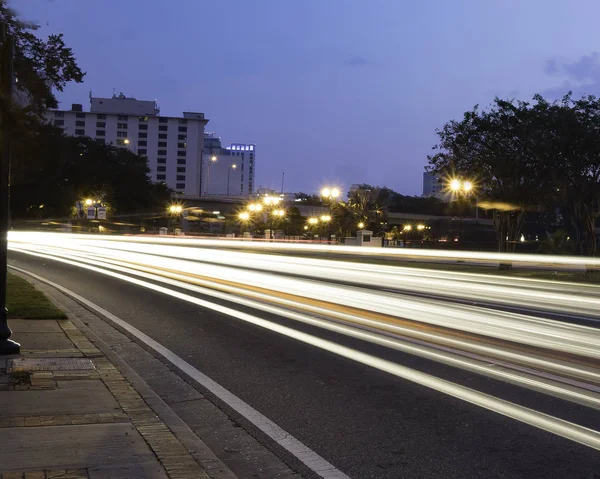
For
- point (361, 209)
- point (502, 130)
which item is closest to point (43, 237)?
point (502, 130)

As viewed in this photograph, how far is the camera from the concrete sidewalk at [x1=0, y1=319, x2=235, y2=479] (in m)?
4.97

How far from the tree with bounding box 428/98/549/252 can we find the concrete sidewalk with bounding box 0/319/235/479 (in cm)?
3320

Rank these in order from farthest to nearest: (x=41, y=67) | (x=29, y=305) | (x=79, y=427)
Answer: (x=41, y=67) < (x=29, y=305) < (x=79, y=427)

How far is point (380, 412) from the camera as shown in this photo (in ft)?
23.1

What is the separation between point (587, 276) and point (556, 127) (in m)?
12.3

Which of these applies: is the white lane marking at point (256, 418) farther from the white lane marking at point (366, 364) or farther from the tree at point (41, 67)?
the tree at point (41, 67)

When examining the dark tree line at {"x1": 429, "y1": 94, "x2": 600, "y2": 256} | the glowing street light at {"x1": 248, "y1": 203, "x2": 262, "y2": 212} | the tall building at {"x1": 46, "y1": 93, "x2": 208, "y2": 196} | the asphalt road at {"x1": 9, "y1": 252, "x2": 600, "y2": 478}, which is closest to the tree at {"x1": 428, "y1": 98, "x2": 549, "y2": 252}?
the dark tree line at {"x1": 429, "y1": 94, "x2": 600, "y2": 256}

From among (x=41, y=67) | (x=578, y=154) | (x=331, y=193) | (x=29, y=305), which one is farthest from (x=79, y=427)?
(x=331, y=193)

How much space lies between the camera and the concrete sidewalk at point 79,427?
4.97m

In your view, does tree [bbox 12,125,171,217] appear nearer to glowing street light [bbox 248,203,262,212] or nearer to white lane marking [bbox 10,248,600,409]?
glowing street light [bbox 248,203,262,212]

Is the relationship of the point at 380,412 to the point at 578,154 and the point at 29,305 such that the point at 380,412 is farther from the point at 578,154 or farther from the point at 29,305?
the point at 578,154

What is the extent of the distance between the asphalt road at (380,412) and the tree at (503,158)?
30046 mm

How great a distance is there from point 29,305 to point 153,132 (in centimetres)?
15681

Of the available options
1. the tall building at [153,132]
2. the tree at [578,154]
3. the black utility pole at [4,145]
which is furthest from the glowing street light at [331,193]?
the tall building at [153,132]
